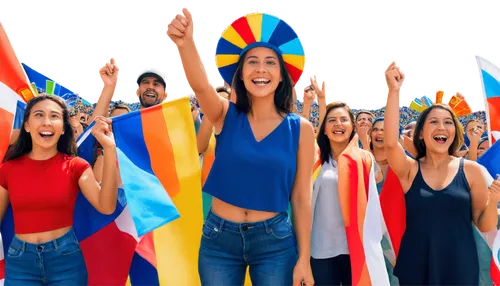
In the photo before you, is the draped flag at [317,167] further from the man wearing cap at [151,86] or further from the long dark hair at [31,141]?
the long dark hair at [31,141]

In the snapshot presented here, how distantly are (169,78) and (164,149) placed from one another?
124 cm

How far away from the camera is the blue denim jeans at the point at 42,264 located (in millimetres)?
2744

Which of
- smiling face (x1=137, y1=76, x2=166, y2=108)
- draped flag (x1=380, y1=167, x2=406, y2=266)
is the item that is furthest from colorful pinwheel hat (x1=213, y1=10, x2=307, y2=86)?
smiling face (x1=137, y1=76, x2=166, y2=108)

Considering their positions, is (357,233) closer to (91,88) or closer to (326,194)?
(326,194)

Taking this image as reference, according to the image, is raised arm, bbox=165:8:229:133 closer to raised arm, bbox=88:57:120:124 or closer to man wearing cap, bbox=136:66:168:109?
raised arm, bbox=88:57:120:124

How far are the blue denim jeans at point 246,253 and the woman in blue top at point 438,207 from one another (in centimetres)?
116

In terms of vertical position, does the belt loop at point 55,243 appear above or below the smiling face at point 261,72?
below

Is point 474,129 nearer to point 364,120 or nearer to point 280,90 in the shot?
point 364,120

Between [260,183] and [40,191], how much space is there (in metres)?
1.31

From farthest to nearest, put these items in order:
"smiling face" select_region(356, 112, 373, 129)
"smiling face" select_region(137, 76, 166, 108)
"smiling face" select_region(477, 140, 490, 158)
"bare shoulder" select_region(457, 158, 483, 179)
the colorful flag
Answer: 1. "smiling face" select_region(477, 140, 490, 158)
2. "smiling face" select_region(356, 112, 373, 129)
3. the colorful flag
4. "smiling face" select_region(137, 76, 166, 108)
5. "bare shoulder" select_region(457, 158, 483, 179)

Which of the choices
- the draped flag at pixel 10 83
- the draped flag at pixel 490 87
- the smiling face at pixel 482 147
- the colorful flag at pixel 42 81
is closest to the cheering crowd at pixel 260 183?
the draped flag at pixel 10 83

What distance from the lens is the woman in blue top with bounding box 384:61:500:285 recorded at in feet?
10.3

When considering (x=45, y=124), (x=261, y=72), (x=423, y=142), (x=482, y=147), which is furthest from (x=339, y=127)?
(x=482, y=147)

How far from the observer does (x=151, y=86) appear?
14.3 feet
